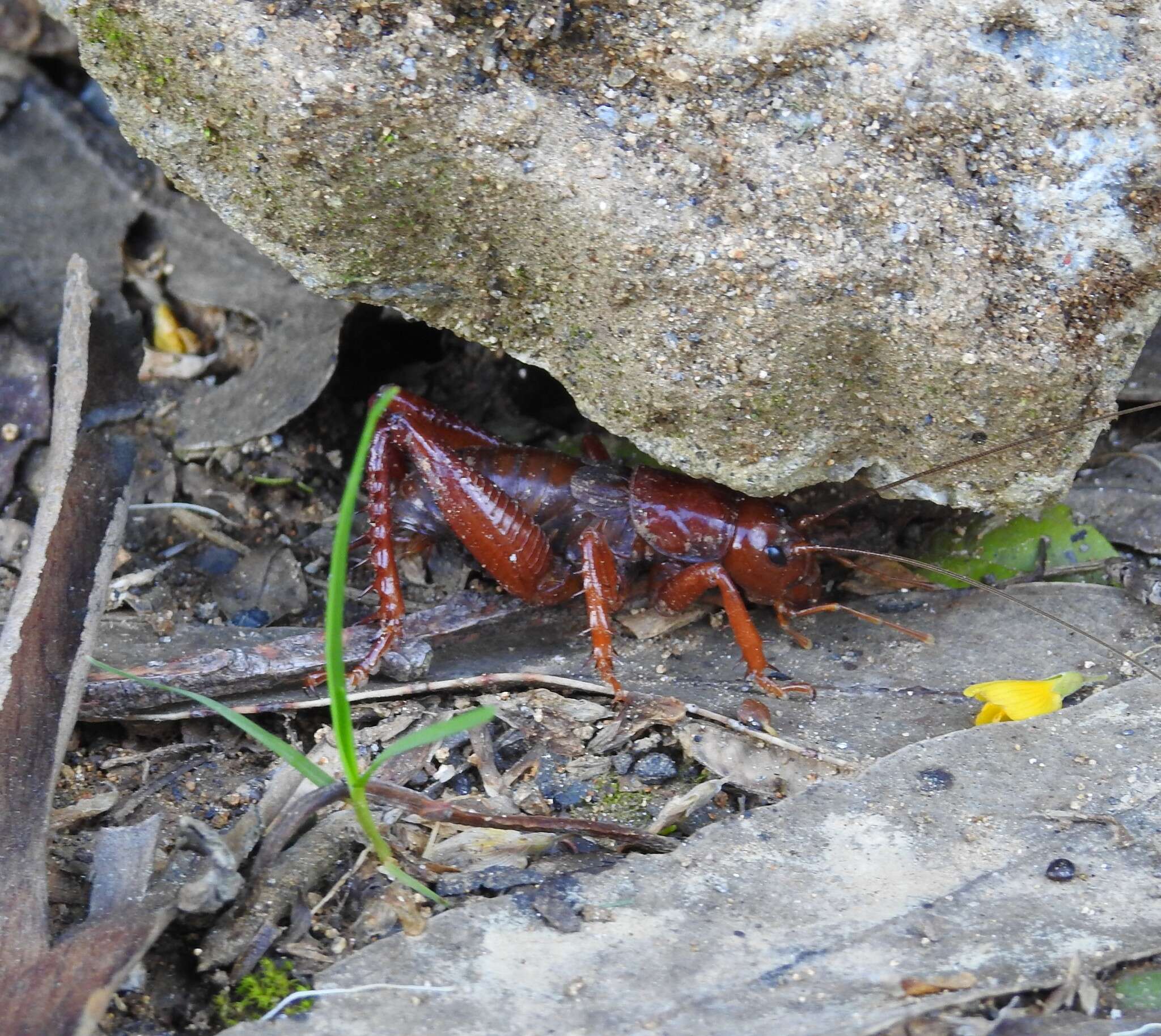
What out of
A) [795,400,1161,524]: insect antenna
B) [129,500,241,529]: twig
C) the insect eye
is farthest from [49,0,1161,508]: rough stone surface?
[129,500,241,529]: twig

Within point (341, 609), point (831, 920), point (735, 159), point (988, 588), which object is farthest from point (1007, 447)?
point (341, 609)

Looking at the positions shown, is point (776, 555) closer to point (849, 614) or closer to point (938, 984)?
point (849, 614)

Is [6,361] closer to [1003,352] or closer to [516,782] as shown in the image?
[516,782]

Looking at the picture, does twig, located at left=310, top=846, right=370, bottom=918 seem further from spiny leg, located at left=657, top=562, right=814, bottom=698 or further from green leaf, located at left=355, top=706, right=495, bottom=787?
spiny leg, located at left=657, top=562, right=814, bottom=698

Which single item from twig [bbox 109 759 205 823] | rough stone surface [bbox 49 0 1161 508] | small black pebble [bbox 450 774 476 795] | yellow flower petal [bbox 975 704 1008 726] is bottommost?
yellow flower petal [bbox 975 704 1008 726]

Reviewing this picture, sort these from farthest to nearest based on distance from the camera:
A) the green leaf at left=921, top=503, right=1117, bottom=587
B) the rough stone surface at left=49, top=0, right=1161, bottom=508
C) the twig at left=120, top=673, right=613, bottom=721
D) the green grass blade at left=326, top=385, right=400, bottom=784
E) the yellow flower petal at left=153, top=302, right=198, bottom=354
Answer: the yellow flower petal at left=153, top=302, right=198, bottom=354, the green leaf at left=921, top=503, right=1117, bottom=587, the twig at left=120, top=673, right=613, bottom=721, the rough stone surface at left=49, top=0, right=1161, bottom=508, the green grass blade at left=326, top=385, right=400, bottom=784

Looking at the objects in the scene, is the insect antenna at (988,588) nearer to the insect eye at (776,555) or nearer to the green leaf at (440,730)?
the insect eye at (776,555)

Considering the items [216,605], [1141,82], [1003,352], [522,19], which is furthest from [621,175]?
[216,605]
